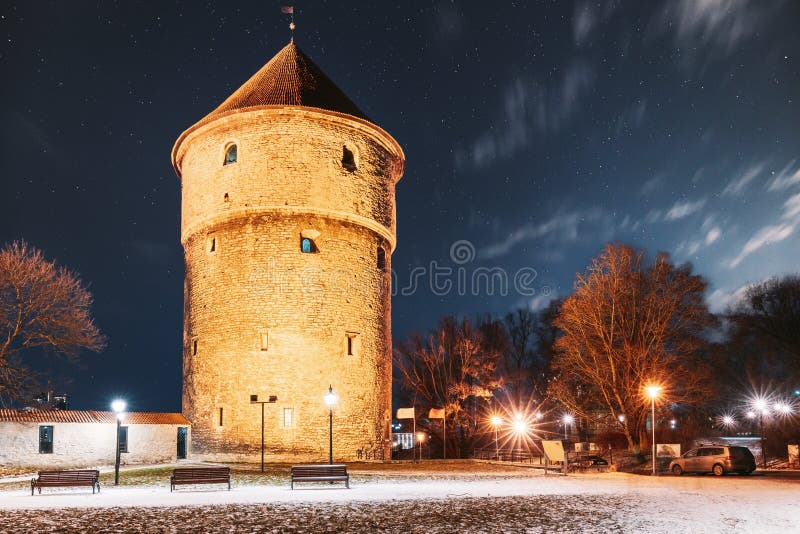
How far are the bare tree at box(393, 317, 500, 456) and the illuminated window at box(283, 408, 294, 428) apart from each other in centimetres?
1429

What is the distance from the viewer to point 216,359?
1077 inches

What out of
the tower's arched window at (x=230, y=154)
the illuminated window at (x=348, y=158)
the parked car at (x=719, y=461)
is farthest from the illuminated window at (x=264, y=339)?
the parked car at (x=719, y=461)

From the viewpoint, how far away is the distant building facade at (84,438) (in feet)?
81.0

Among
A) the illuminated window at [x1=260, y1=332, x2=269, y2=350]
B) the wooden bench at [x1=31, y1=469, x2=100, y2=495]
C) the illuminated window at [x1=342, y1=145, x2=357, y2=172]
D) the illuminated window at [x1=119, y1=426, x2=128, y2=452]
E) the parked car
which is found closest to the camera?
the wooden bench at [x1=31, y1=469, x2=100, y2=495]

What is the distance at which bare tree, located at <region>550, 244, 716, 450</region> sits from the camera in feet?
99.6

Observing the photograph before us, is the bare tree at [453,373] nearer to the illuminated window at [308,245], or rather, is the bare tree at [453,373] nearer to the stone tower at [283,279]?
the stone tower at [283,279]

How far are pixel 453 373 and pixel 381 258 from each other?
44.1 ft

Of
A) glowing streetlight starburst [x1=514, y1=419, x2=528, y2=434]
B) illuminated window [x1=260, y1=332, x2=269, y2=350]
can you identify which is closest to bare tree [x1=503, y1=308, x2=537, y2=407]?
glowing streetlight starburst [x1=514, y1=419, x2=528, y2=434]

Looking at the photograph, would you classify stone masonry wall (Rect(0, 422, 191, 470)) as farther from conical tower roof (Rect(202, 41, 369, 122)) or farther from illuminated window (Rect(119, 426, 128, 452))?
conical tower roof (Rect(202, 41, 369, 122))

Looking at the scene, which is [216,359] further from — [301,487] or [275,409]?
[301,487]

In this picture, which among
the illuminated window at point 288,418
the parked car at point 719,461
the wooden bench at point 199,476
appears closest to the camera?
the wooden bench at point 199,476

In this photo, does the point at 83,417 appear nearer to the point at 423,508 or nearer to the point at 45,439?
the point at 45,439

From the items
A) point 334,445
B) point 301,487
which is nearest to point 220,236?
point 334,445

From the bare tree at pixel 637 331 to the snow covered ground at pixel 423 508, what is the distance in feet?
37.8
